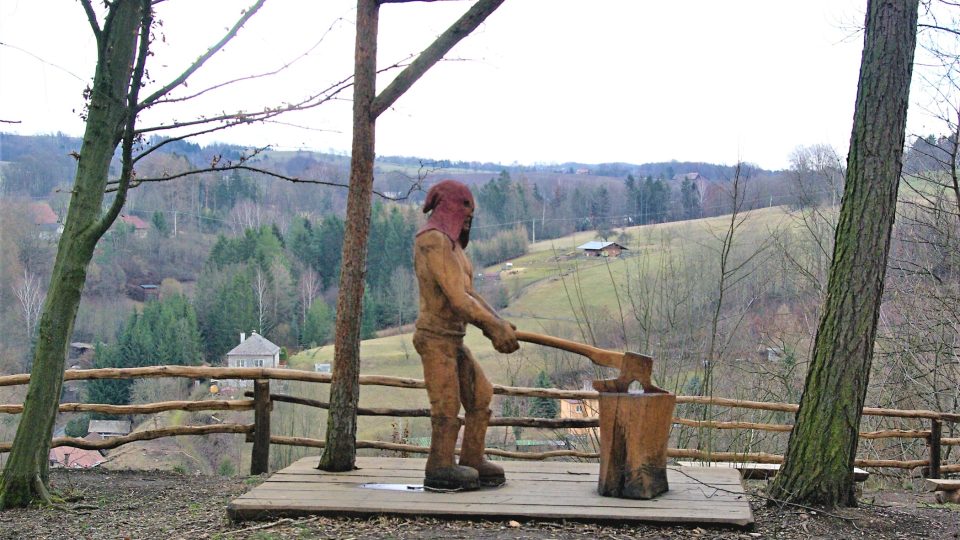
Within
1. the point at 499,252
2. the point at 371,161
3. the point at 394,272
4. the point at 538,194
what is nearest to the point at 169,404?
the point at 371,161

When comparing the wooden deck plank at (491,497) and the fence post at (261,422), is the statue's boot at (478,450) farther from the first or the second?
the fence post at (261,422)

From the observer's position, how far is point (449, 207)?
5918 millimetres

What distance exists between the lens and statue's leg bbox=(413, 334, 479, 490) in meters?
5.84

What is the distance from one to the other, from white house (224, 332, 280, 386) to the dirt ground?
15253 millimetres

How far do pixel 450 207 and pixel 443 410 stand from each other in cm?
136

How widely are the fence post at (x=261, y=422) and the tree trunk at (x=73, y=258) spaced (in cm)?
197

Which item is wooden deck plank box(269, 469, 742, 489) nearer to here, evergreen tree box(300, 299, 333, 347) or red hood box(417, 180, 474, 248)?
red hood box(417, 180, 474, 248)

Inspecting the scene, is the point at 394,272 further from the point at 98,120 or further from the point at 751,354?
the point at 98,120

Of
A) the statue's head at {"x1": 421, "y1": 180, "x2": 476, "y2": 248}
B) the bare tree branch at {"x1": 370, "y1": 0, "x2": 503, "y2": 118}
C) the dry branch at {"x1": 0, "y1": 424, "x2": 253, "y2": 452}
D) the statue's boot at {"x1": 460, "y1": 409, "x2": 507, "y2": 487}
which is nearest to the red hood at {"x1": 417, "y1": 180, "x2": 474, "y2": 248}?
the statue's head at {"x1": 421, "y1": 180, "x2": 476, "y2": 248}

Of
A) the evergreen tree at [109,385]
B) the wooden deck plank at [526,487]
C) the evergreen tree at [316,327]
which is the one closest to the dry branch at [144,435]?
the wooden deck plank at [526,487]

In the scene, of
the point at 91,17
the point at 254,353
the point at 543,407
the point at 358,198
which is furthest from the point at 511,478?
the point at 254,353

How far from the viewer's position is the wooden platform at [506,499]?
5383 mm

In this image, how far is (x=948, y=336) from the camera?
1361 centimetres

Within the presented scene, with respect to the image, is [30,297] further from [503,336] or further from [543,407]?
[503,336]
